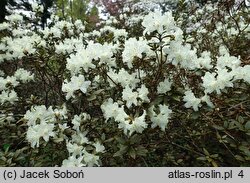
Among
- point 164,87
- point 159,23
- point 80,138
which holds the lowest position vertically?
point 80,138

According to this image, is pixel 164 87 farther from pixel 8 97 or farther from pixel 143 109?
pixel 8 97

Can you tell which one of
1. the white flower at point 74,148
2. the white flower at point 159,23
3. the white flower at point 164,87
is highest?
the white flower at point 159,23

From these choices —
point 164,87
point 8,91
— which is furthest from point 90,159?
point 8,91

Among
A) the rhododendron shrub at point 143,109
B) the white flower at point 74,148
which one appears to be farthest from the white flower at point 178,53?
the white flower at point 74,148

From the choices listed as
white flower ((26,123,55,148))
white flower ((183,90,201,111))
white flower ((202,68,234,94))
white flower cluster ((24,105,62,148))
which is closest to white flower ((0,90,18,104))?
white flower cluster ((24,105,62,148))

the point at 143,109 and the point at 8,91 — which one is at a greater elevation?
the point at 8,91

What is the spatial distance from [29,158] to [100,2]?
10468mm

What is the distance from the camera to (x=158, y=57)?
2717mm

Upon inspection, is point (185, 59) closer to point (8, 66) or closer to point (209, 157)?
point (209, 157)

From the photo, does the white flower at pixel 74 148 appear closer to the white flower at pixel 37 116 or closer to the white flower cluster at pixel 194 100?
the white flower at pixel 37 116

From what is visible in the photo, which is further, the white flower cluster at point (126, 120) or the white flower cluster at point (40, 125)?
the white flower cluster at point (40, 125)

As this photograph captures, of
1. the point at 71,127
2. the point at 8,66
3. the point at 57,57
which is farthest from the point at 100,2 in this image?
the point at 71,127

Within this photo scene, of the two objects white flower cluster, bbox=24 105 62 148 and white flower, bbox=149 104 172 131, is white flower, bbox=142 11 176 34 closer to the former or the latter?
white flower, bbox=149 104 172 131

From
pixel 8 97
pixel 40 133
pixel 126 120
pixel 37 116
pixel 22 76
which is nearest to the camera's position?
pixel 126 120
